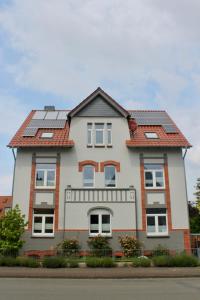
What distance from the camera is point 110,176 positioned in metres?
24.8

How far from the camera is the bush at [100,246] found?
21812 mm

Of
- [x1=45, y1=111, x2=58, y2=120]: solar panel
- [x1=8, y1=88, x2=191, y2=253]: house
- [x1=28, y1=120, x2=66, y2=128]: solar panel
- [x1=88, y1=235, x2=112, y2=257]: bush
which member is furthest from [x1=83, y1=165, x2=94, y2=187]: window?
[x1=45, y1=111, x2=58, y2=120]: solar panel

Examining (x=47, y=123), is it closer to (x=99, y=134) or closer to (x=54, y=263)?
(x=99, y=134)

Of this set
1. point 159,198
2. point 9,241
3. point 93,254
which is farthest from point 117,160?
point 9,241

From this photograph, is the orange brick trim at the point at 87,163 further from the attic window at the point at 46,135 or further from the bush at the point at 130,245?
the bush at the point at 130,245

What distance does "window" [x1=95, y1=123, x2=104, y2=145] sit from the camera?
25812mm

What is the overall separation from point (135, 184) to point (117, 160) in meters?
2.15

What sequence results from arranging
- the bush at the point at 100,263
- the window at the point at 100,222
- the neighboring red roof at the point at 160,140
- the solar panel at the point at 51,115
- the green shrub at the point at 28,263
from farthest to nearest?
the solar panel at the point at 51,115
the neighboring red roof at the point at 160,140
the window at the point at 100,222
the bush at the point at 100,263
the green shrub at the point at 28,263

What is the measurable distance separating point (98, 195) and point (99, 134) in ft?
16.0

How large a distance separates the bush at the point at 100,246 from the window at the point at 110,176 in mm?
3757

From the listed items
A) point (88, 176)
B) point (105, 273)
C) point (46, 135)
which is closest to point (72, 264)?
point (105, 273)

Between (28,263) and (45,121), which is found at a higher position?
(45,121)

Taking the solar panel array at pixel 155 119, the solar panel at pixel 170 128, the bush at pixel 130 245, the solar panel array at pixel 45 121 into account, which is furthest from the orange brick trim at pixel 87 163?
the solar panel at pixel 170 128

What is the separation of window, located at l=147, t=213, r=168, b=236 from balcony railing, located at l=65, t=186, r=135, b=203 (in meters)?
1.95
